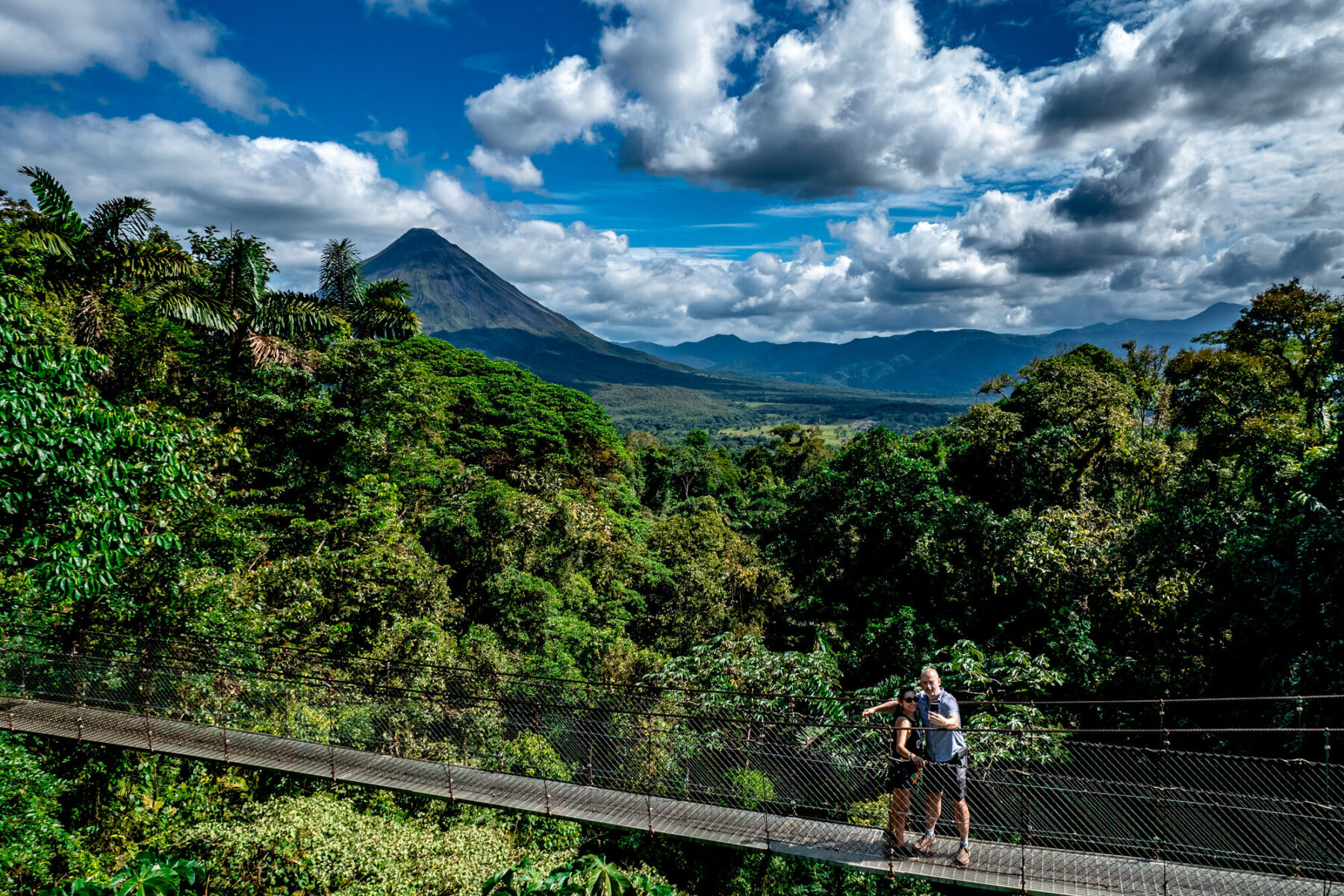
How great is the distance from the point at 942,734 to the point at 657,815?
2.99 metres

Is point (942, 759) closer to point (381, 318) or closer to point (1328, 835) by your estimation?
point (1328, 835)

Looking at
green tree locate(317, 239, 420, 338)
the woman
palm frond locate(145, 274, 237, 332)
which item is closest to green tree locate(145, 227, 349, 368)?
palm frond locate(145, 274, 237, 332)

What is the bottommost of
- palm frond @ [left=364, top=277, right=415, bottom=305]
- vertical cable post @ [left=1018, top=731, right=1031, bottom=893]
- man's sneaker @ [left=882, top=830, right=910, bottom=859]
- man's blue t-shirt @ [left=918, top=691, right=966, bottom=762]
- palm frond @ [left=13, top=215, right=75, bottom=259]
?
man's sneaker @ [left=882, top=830, right=910, bottom=859]

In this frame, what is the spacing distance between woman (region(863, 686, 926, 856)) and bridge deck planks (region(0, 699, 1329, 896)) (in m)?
0.23

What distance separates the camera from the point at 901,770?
18.8 feet

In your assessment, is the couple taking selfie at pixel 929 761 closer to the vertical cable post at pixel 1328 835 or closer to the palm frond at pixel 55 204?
the vertical cable post at pixel 1328 835

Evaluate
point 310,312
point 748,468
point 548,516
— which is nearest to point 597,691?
point 548,516

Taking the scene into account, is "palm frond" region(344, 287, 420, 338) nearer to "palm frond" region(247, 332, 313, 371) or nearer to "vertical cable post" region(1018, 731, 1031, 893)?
"palm frond" region(247, 332, 313, 371)

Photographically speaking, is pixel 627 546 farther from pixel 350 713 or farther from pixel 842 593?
pixel 350 713

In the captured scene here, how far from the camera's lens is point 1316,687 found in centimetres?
728

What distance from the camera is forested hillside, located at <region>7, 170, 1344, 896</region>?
732 cm

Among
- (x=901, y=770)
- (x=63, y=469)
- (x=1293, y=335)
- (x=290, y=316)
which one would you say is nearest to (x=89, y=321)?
(x=290, y=316)

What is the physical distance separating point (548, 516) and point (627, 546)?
3.21 meters

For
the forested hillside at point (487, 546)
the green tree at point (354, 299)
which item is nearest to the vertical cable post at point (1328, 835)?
the forested hillside at point (487, 546)
